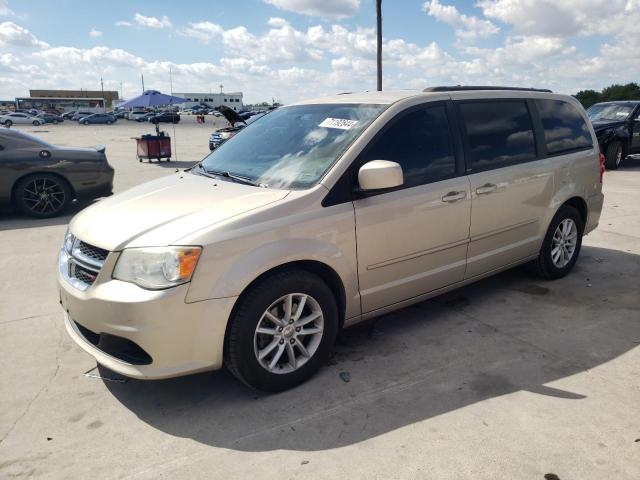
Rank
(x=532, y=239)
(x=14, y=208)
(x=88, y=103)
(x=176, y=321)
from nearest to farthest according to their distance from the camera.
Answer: (x=176, y=321) → (x=532, y=239) → (x=14, y=208) → (x=88, y=103)

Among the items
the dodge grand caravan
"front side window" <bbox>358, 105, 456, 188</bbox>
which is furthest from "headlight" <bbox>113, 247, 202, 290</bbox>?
"front side window" <bbox>358, 105, 456, 188</bbox>

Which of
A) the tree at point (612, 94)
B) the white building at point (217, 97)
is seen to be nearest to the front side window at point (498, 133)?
the tree at point (612, 94)

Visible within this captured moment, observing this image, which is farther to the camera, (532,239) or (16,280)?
(16,280)

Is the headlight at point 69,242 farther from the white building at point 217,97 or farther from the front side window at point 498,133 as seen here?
the white building at point 217,97

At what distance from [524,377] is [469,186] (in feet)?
4.67

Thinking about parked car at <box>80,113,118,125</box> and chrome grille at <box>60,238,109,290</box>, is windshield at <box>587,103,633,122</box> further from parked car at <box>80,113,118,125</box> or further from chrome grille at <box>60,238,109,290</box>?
parked car at <box>80,113,118,125</box>

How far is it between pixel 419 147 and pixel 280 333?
1.64 metres

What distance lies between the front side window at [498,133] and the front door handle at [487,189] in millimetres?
137

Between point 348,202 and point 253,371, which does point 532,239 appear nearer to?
point 348,202

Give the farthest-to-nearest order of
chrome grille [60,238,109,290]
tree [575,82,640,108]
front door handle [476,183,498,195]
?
tree [575,82,640,108]
front door handle [476,183,498,195]
chrome grille [60,238,109,290]

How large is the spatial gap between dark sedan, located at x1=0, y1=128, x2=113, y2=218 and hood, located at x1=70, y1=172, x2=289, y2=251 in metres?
5.11

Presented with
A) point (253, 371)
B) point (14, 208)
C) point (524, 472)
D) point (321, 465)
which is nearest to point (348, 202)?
point (253, 371)

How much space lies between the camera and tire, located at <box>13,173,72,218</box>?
789 cm

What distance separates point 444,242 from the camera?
151 inches
